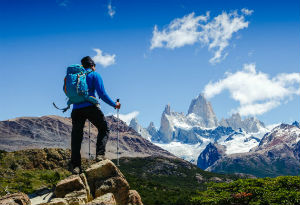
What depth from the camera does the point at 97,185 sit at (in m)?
10.9

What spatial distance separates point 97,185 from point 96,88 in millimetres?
3465

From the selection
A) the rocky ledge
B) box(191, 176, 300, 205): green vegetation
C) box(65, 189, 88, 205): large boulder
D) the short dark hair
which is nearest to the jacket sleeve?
the short dark hair

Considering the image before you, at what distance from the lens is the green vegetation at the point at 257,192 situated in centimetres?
1838

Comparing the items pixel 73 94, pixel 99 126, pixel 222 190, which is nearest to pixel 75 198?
pixel 99 126

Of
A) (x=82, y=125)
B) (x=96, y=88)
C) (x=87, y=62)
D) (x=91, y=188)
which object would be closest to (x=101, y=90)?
(x=96, y=88)

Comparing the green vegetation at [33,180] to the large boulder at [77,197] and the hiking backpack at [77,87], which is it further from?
the large boulder at [77,197]

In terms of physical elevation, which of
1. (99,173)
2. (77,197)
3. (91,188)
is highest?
(99,173)

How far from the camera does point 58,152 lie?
138ft

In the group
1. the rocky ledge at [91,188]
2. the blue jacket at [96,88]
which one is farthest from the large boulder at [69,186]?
the blue jacket at [96,88]

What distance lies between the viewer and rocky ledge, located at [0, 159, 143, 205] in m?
10.1

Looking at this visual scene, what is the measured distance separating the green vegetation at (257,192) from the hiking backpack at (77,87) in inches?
497

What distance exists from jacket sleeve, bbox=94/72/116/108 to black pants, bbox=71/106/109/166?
47 cm

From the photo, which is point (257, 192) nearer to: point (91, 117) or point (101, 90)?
point (91, 117)

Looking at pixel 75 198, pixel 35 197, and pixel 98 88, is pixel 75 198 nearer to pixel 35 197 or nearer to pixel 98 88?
pixel 35 197
